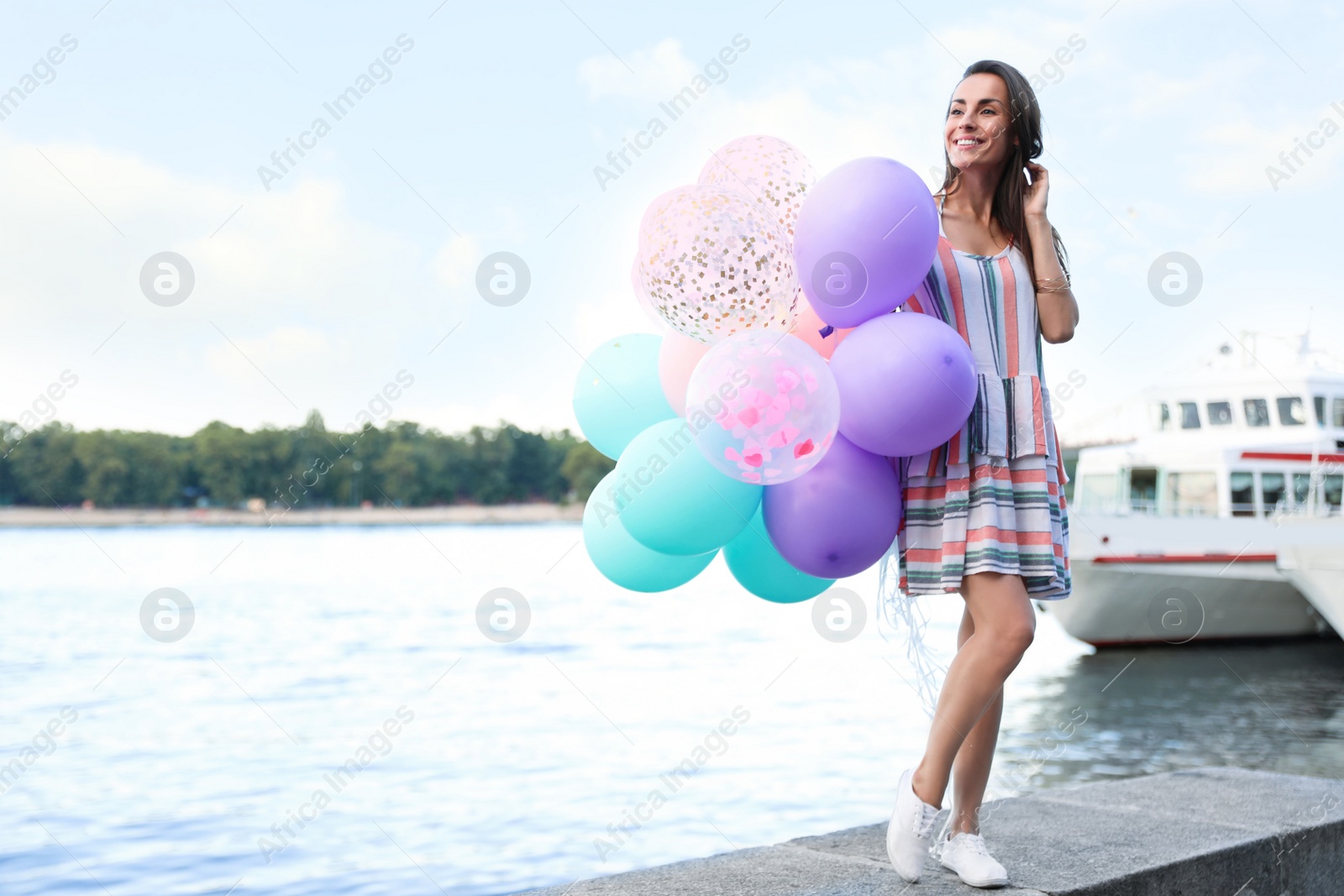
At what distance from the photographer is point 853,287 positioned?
2.47 metres

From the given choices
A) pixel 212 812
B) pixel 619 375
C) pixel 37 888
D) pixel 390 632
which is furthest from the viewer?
pixel 390 632

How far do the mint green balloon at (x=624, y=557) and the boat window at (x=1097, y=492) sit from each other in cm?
1449

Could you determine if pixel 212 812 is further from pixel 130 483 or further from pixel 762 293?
pixel 130 483

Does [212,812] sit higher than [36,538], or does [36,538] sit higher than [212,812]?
[36,538]

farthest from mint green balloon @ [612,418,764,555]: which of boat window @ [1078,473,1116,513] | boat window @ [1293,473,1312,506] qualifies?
boat window @ [1293,473,1312,506]

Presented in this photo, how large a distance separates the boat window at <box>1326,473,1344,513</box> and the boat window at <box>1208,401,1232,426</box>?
1.52 m

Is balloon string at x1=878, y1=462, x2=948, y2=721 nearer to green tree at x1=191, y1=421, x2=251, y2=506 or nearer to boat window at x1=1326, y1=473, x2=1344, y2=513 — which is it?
boat window at x1=1326, y1=473, x2=1344, y2=513

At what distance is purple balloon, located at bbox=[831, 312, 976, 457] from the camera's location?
2332mm

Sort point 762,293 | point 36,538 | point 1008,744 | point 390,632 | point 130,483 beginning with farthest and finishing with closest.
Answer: point 36,538, point 130,483, point 390,632, point 1008,744, point 762,293

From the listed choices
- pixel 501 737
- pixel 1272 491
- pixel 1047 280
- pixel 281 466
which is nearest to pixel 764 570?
pixel 1047 280

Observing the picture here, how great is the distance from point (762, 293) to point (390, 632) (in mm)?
17562

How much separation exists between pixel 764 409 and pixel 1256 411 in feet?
55.3

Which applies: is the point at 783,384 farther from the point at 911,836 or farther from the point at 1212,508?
the point at 1212,508

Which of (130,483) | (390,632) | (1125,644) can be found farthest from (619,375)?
(130,483)
